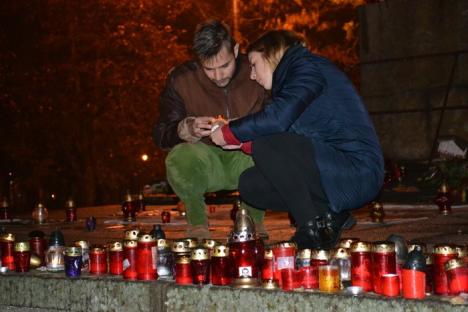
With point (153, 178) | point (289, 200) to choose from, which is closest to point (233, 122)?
point (289, 200)

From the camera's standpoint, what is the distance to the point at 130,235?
4285 millimetres

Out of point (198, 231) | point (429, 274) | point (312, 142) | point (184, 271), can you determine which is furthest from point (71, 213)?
point (429, 274)

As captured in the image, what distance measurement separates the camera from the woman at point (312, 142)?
462 centimetres

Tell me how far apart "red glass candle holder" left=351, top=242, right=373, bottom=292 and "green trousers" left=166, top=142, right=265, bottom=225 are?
2.47 meters

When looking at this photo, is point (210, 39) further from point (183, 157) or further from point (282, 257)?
point (282, 257)

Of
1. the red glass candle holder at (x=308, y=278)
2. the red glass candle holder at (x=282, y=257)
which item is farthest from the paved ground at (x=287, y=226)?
the red glass candle holder at (x=308, y=278)

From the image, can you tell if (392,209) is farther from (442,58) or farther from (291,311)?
(291,311)

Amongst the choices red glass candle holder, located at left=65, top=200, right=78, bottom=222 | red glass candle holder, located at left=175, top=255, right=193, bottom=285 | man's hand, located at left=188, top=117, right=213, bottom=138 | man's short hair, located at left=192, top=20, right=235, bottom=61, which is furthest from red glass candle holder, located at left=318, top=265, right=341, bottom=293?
red glass candle holder, located at left=65, top=200, right=78, bottom=222

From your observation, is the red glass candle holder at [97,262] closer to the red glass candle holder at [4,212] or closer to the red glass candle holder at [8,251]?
the red glass candle holder at [8,251]

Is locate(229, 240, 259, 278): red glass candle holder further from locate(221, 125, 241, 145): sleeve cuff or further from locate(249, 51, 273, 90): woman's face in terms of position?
locate(249, 51, 273, 90): woman's face

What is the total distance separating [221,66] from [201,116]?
436 millimetres

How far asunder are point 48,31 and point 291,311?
20.0 meters

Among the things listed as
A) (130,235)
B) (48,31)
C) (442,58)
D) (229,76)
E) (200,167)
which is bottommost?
(130,235)

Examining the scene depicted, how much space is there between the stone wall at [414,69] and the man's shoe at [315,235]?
6.85 meters
